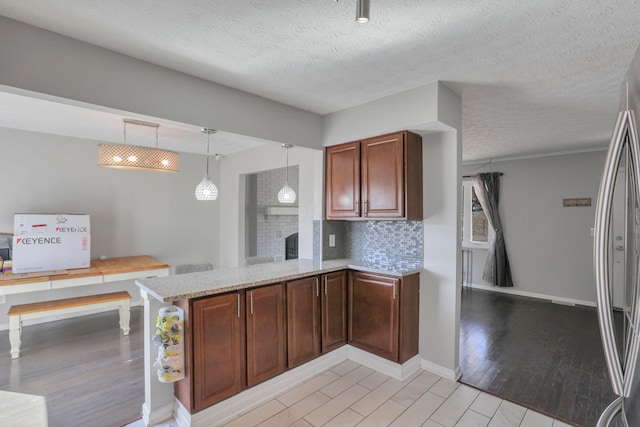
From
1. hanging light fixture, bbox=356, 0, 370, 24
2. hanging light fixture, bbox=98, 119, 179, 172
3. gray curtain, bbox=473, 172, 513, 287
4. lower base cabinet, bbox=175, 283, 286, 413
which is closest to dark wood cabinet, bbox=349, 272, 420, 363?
lower base cabinet, bbox=175, 283, 286, 413

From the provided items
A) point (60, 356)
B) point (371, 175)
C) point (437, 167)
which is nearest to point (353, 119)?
point (371, 175)

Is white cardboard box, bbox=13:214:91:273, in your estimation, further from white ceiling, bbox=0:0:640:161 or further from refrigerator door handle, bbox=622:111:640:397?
refrigerator door handle, bbox=622:111:640:397

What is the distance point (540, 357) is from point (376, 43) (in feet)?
10.8

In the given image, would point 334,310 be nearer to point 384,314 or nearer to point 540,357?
point 384,314

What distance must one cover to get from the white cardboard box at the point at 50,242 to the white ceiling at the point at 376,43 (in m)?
2.68

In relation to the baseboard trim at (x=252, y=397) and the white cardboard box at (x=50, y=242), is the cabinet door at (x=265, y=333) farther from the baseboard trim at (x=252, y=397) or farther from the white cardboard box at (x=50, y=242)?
the white cardboard box at (x=50, y=242)

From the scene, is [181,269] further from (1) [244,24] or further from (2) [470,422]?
(2) [470,422]

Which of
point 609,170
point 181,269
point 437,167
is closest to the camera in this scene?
point 609,170

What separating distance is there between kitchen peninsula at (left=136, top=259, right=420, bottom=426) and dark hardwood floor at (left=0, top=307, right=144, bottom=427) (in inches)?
18.6

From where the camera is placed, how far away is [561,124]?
3.47 m

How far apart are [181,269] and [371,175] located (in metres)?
2.18

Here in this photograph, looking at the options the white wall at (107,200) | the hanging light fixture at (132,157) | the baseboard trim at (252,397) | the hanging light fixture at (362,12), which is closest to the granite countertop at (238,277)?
the baseboard trim at (252,397)

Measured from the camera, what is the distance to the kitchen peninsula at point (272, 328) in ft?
6.68

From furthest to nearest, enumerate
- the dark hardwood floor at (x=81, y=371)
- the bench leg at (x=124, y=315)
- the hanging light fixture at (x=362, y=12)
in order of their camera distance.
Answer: the bench leg at (x=124, y=315)
the dark hardwood floor at (x=81, y=371)
the hanging light fixture at (x=362, y=12)
